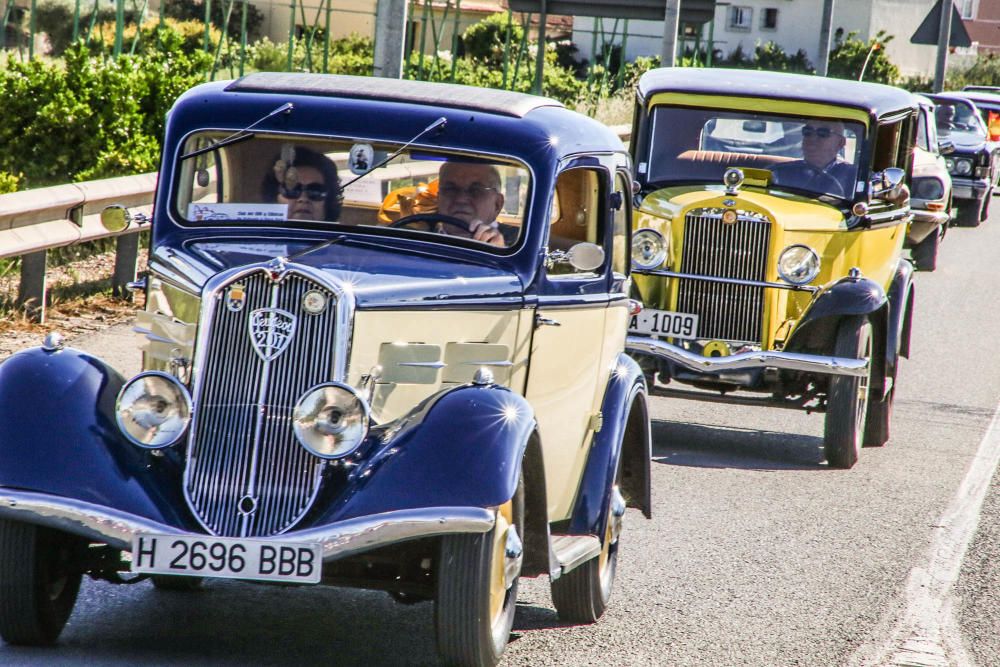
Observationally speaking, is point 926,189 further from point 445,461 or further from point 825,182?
point 445,461

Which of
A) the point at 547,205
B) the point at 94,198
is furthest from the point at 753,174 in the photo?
the point at 547,205

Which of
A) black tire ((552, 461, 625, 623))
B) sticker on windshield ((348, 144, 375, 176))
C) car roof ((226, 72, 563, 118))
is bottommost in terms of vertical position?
black tire ((552, 461, 625, 623))

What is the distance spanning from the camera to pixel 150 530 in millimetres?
4594

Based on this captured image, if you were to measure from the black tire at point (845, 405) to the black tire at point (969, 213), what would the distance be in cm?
1799

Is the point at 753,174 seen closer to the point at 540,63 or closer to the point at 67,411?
the point at 67,411

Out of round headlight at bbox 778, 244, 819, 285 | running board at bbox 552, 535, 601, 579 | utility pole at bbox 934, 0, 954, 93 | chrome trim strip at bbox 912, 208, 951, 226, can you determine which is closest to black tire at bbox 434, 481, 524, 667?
running board at bbox 552, 535, 601, 579

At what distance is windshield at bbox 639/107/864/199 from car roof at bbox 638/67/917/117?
0.14m

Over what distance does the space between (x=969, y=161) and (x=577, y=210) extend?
21.2 m

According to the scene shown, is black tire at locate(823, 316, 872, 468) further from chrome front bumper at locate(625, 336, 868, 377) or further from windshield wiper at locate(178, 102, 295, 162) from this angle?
windshield wiper at locate(178, 102, 295, 162)

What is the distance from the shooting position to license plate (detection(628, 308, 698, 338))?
10125 mm

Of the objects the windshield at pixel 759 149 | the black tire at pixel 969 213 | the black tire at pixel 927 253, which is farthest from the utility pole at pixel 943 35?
the windshield at pixel 759 149

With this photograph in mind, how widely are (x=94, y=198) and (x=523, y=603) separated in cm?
583

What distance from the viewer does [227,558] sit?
4602 millimetres

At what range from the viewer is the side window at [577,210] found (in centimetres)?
608
